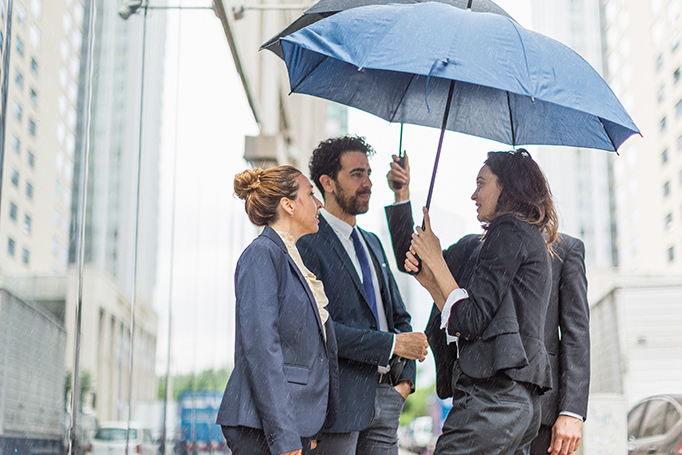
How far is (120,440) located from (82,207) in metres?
1.25

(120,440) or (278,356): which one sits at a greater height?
(278,356)

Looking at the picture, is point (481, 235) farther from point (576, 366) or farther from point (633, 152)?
point (633, 152)

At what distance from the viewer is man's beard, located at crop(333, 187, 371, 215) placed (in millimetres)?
3627

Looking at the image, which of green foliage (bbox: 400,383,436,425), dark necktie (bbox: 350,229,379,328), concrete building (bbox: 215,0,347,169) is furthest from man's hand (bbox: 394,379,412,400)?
green foliage (bbox: 400,383,436,425)

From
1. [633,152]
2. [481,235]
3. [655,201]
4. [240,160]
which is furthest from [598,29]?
[481,235]

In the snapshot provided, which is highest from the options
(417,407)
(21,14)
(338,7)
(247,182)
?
(338,7)

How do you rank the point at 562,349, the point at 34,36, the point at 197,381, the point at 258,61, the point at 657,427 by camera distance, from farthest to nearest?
the point at 258,61 → the point at 657,427 → the point at 197,381 → the point at 562,349 → the point at 34,36

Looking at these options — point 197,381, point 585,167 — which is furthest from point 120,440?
point 585,167

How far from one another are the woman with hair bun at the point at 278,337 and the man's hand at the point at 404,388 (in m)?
0.70

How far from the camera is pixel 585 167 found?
90062mm

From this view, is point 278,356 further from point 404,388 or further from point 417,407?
point 417,407

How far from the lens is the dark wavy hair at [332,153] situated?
3.73m

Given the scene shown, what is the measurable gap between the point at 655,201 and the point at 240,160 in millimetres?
57187

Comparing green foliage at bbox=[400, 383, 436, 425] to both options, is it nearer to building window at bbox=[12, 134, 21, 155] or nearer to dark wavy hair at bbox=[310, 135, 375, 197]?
dark wavy hair at bbox=[310, 135, 375, 197]
